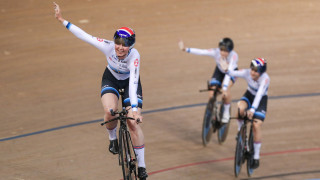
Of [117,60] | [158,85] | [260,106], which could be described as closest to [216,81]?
[260,106]

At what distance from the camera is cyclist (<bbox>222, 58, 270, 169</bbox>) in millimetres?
6552

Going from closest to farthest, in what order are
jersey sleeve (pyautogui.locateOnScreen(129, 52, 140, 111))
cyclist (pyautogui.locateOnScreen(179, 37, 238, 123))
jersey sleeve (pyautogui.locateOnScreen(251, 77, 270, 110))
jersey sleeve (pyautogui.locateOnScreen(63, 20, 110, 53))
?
jersey sleeve (pyautogui.locateOnScreen(129, 52, 140, 111))
jersey sleeve (pyautogui.locateOnScreen(63, 20, 110, 53))
jersey sleeve (pyautogui.locateOnScreen(251, 77, 270, 110))
cyclist (pyautogui.locateOnScreen(179, 37, 238, 123))

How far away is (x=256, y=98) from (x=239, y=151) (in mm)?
628

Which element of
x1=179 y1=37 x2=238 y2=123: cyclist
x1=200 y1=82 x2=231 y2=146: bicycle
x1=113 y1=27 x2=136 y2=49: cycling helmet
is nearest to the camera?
x1=113 y1=27 x2=136 y2=49: cycling helmet

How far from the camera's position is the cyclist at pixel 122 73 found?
4988 millimetres

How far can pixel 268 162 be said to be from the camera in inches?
280

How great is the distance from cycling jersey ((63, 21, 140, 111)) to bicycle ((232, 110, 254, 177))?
1.81m

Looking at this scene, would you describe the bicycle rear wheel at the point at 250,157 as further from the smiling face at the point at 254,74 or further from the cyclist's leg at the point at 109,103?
the cyclist's leg at the point at 109,103

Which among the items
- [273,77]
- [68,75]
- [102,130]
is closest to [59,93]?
[68,75]

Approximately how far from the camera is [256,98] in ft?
21.3

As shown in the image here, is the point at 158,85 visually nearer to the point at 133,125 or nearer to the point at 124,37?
the point at 133,125

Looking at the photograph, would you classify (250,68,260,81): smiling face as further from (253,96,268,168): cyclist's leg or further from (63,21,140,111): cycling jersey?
(63,21,140,111): cycling jersey

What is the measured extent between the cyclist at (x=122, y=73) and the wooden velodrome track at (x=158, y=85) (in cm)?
140

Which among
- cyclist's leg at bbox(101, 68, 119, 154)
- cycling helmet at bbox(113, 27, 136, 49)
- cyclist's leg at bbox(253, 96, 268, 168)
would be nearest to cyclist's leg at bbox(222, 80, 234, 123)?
cyclist's leg at bbox(253, 96, 268, 168)
